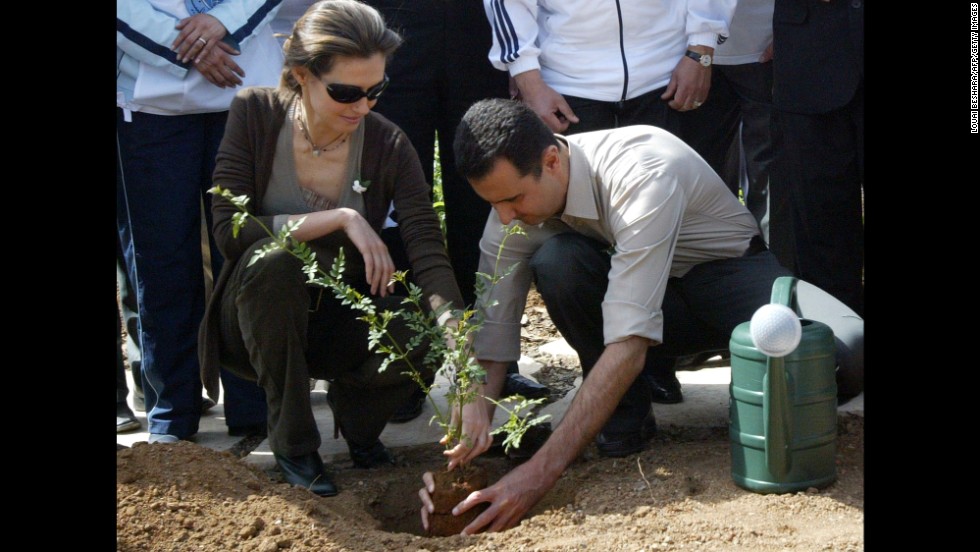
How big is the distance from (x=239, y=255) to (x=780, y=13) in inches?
84.0

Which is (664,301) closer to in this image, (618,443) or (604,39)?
(618,443)

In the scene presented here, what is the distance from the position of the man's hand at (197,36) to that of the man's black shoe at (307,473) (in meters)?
1.39

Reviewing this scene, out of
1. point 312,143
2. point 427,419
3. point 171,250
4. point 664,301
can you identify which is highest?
point 312,143

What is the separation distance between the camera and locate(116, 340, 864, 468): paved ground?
4016 millimetres

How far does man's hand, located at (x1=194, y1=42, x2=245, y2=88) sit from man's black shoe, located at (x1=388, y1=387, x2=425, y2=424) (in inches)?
50.8

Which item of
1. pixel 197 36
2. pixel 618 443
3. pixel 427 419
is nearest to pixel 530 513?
pixel 618 443

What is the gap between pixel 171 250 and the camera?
399cm

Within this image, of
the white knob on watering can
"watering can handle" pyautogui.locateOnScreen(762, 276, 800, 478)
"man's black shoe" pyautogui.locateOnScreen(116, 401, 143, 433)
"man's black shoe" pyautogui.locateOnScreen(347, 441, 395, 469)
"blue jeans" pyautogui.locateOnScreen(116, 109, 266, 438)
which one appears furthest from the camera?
"man's black shoe" pyautogui.locateOnScreen(116, 401, 143, 433)

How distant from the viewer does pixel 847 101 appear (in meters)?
4.02

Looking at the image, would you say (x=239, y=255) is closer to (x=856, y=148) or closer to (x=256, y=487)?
(x=256, y=487)

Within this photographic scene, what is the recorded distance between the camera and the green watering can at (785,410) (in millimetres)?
3053

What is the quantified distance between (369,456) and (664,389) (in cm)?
116

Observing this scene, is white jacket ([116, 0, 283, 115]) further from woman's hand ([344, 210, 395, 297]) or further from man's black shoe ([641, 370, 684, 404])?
man's black shoe ([641, 370, 684, 404])

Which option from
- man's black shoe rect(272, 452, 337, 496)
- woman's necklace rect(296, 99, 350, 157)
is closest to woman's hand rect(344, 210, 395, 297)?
woman's necklace rect(296, 99, 350, 157)
